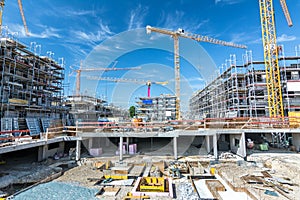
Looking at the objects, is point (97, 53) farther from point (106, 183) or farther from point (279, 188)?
point (279, 188)

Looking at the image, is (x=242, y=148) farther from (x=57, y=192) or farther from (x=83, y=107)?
(x=83, y=107)

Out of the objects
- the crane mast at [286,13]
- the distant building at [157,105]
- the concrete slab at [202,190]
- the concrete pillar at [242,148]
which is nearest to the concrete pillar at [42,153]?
the concrete slab at [202,190]

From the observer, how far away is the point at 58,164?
10430mm

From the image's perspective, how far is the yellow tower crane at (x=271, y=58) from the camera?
20.9m

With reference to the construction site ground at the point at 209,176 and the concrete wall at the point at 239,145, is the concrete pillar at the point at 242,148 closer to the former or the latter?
the concrete wall at the point at 239,145

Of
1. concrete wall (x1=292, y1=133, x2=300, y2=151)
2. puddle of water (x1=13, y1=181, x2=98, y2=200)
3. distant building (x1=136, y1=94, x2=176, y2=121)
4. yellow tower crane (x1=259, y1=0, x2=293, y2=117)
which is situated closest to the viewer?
puddle of water (x1=13, y1=181, x2=98, y2=200)

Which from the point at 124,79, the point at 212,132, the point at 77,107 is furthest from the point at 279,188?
A: the point at 124,79

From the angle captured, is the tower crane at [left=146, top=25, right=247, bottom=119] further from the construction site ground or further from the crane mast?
the construction site ground

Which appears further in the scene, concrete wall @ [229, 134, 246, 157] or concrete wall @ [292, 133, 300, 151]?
concrete wall @ [292, 133, 300, 151]

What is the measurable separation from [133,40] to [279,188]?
16.4 meters

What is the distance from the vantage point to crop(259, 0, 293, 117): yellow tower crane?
20.9 metres

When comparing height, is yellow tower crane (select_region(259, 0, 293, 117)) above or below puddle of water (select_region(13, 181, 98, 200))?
above

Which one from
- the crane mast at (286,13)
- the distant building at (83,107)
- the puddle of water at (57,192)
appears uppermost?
the crane mast at (286,13)

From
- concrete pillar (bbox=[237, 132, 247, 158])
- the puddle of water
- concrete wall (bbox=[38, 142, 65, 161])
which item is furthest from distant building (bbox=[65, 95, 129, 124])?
the puddle of water
